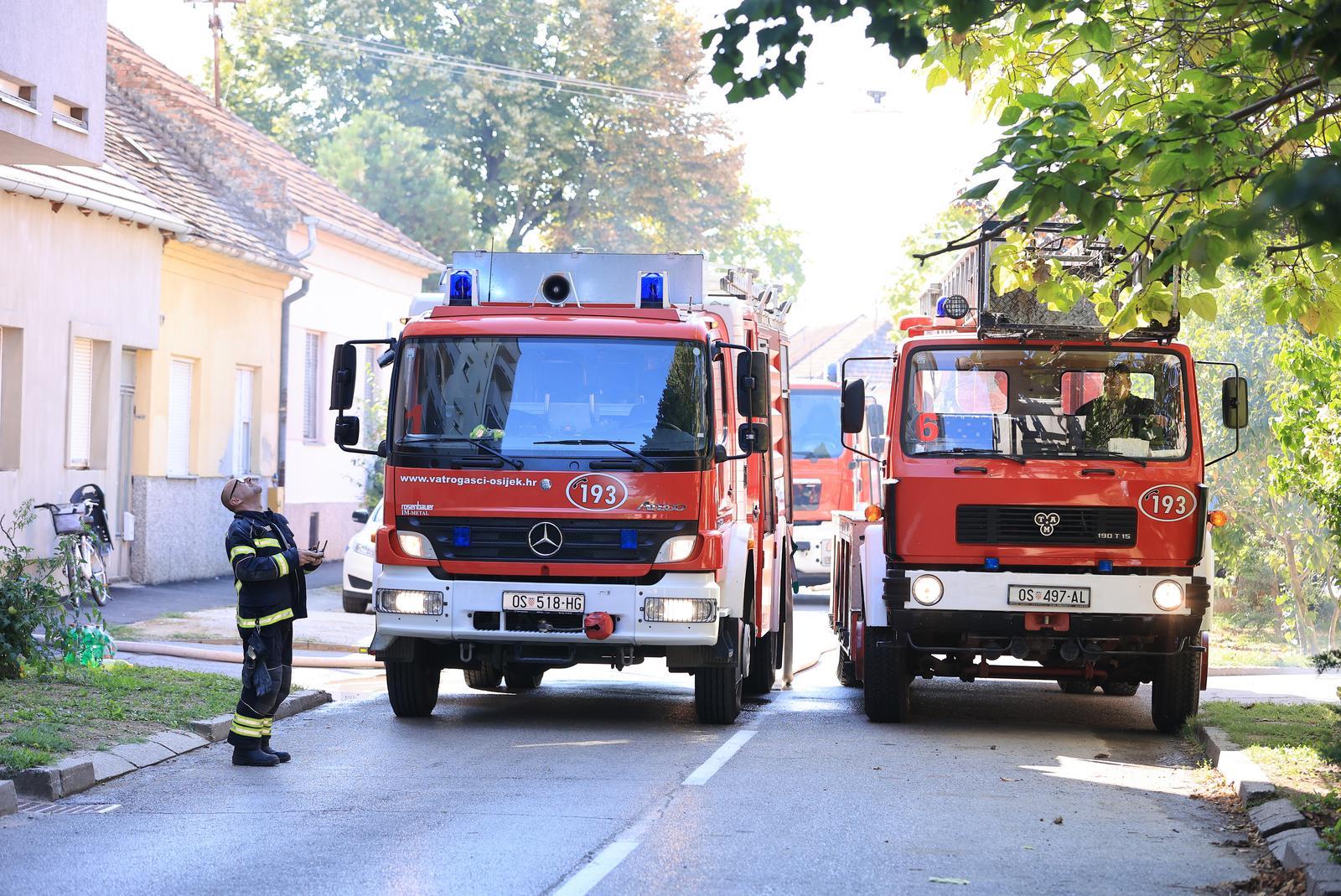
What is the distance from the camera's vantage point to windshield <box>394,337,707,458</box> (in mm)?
11836

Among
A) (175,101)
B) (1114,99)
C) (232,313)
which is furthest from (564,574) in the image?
(175,101)

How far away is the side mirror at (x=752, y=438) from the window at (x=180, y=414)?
44.4 feet

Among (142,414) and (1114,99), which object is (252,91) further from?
(1114,99)

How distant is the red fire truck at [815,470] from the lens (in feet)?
90.6

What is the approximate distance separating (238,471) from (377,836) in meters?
19.2

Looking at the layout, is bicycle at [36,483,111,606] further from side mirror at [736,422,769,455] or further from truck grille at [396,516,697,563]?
side mirror at [736,422,769,455]

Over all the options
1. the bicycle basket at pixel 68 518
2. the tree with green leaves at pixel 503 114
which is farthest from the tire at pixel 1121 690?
the tree with green leaves at pixel 503 114

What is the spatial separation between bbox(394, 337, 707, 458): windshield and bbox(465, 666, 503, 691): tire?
3068mm

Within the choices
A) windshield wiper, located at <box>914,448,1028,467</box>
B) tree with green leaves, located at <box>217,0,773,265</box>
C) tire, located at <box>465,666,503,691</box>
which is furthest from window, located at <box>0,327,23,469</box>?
tree with green leaves, located at <box>217,0,773,265</box>

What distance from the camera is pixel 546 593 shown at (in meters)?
11.8

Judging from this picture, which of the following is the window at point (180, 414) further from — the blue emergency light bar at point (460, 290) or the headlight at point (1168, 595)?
the headlight at point (1168, 595)

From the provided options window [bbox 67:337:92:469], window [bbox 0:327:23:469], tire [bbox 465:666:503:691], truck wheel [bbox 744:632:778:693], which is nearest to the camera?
tire [bbox 465:666:503:691]

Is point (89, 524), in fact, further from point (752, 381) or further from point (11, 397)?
point (752, 381)

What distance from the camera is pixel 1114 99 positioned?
29.9 feet
